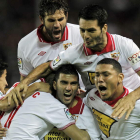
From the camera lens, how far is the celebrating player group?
214 centimetres

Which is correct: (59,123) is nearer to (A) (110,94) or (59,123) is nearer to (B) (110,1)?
(A) (110,94)

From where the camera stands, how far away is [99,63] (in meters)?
2.19

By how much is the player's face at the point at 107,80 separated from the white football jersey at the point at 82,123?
0.29m

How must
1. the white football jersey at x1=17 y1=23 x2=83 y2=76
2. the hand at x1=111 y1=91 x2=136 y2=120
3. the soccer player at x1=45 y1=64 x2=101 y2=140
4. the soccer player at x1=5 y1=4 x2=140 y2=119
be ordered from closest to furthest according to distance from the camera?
the hand at x1=111 y1=91 x2=136 y2=120
the soccer player at x1=5 y1=4 x2=140 y2=119
the soccer player at x1=45 y1=64 x2=101 y2=140
the white football jersey at x1=17 y1=23 x2=83 y2=76

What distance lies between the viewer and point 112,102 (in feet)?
7.24

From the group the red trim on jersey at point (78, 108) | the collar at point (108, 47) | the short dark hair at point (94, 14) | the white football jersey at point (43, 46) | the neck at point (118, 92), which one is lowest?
the red trim on jersey at point (78, 108)

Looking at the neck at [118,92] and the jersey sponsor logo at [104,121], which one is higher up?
the neck at [118,92]

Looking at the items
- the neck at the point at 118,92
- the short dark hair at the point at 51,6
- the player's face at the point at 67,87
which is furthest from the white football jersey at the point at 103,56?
the short dark hair at the point at 51,6

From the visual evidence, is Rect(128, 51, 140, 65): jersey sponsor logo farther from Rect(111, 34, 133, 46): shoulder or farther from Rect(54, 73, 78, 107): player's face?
Rect(54, 73, 78, 107): player's face

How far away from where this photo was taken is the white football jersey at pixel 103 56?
2.23 meters

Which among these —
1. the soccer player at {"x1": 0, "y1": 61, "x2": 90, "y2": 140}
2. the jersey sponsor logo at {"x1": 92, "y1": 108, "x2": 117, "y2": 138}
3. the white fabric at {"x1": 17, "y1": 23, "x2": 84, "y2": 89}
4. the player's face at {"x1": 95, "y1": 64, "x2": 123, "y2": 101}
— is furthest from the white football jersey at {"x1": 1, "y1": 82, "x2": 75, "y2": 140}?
the white fabric at {"x1": 17, "y1": 23, "x2": 84, "y2": 89}

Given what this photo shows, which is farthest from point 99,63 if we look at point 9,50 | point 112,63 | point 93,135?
point 9,50

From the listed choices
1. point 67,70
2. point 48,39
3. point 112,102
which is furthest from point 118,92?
point 48,39

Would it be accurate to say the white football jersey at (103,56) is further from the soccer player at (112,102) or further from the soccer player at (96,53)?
the soccer player at (112,102)
